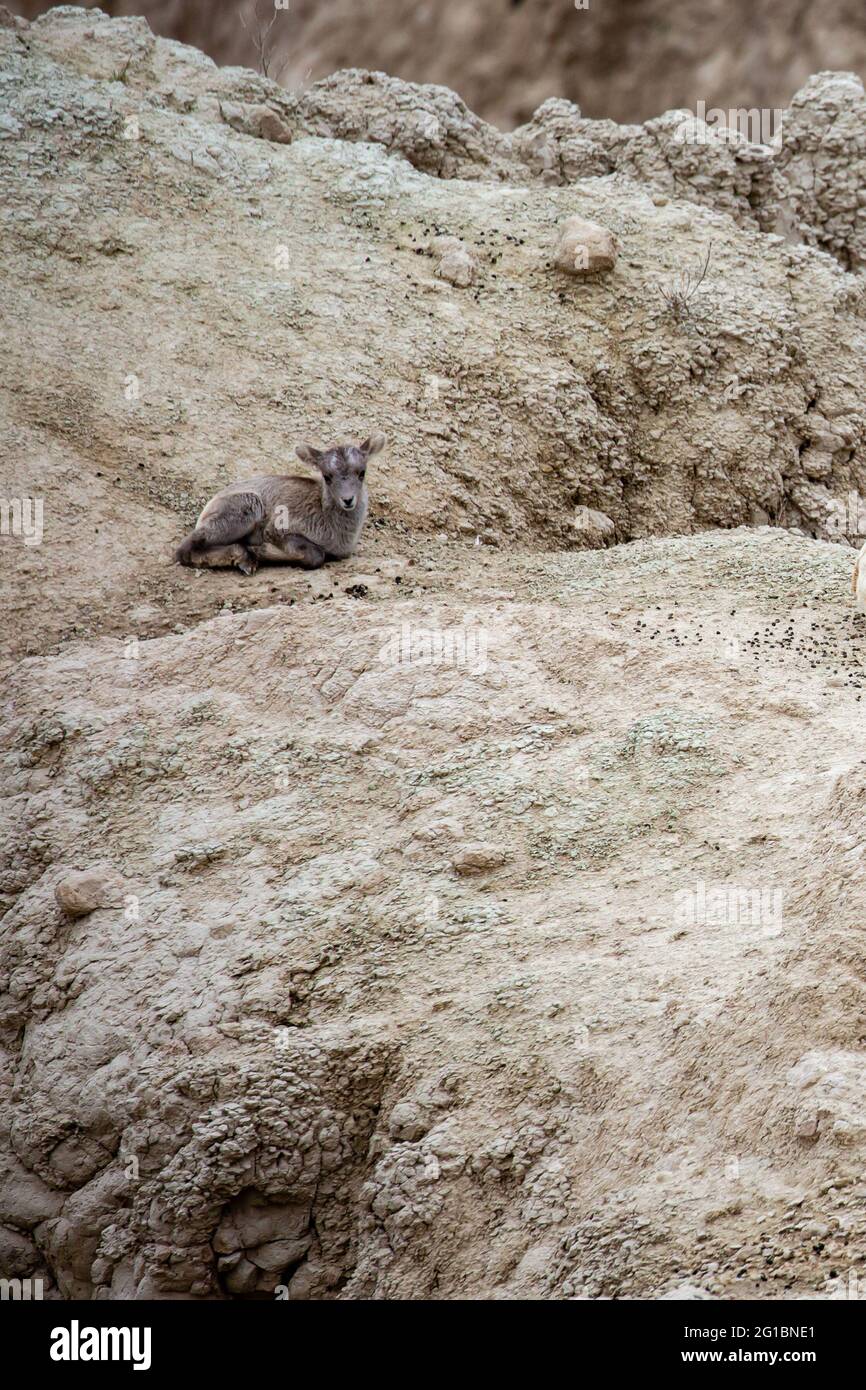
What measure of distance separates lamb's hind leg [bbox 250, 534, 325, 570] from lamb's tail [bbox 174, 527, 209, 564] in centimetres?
41

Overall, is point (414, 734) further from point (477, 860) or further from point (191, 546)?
point (191, 546)

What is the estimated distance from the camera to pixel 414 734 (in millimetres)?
7609

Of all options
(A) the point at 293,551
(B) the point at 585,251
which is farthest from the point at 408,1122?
(B) the point at 585,251

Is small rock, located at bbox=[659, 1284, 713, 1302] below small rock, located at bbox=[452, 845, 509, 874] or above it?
below

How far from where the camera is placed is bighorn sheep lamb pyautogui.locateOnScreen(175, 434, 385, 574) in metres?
9.95

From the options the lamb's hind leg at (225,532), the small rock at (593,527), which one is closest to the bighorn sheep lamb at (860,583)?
the small rock at (593,527)

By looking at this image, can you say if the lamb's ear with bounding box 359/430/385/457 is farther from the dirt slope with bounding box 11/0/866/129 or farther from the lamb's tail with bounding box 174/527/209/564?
the dirt slope with bounding box 11/0/866/129

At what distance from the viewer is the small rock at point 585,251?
13.2 meters

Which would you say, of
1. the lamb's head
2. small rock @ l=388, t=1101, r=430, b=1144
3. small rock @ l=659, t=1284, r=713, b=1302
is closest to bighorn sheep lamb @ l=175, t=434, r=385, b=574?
the lamb's head

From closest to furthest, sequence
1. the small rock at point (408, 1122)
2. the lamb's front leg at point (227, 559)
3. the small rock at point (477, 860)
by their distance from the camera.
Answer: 1. the small rock at point (408, 1122)
2. the small rock at point (477, 860)
3. the lamb's front leg at point (227, 559)

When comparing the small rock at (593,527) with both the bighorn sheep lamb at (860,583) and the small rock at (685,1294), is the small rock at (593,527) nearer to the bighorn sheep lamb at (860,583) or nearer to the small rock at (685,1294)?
the bighorn sheep lamb at (860,583)

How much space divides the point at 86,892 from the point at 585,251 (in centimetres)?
870

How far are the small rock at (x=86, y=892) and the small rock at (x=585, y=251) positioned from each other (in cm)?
845

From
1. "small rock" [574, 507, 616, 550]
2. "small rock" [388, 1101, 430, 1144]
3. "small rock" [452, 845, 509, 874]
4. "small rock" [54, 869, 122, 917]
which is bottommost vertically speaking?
"small rock" [388, 1101, 430, 1144]
